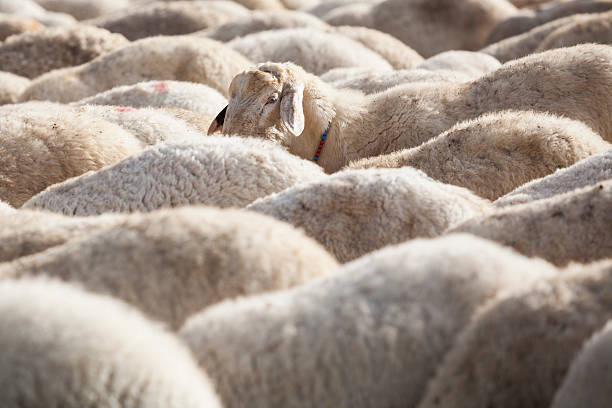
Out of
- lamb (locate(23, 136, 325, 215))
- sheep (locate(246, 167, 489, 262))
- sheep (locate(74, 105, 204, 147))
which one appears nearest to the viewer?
sheep (locate(246, 167, 489, 262))

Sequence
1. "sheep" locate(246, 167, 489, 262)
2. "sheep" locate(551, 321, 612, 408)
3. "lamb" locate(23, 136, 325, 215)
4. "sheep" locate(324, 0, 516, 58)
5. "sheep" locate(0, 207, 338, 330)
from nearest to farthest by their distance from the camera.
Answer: "sheep" locate(551, 321, 612, 408) → "sheep" locate(0, 207, 338, 330) → "sheep" locate(246, 167, 489, 262) → "lamb" locate(23, 136, 325, 215) → "sheep" locate(324, 0, 516, 58)

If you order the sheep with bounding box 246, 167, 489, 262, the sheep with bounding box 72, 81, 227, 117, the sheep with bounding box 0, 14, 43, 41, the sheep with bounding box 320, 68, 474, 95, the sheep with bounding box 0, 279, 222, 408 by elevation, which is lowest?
the sheep with bounding box 0, 14, 43, 41

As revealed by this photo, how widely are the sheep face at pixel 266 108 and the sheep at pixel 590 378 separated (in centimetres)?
362

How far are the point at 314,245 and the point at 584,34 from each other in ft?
19.6

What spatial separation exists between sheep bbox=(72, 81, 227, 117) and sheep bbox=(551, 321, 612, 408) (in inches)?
181

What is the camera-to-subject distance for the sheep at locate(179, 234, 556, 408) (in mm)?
2344

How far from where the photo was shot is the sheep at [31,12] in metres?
12.9

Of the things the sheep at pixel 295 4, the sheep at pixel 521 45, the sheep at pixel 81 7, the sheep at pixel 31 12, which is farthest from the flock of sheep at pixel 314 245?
the sheep at pixel 81 7

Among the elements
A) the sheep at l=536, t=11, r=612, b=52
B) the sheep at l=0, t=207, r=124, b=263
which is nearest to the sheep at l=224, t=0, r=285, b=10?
the sheep at l=536, t=11, r=612, b=52

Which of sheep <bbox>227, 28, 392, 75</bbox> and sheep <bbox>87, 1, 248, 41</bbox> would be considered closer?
sheep <bbox>227, 28, 392, 75</bbox>

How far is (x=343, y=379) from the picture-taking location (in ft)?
7.70

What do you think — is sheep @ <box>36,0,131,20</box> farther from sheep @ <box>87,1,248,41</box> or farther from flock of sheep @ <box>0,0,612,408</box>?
flock of sheep @ <box>0,0,612,408</box>

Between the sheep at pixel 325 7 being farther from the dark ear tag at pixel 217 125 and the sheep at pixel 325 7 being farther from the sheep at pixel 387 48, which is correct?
the dark ear tag at pixel 217 125

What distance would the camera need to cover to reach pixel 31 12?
13.7m
